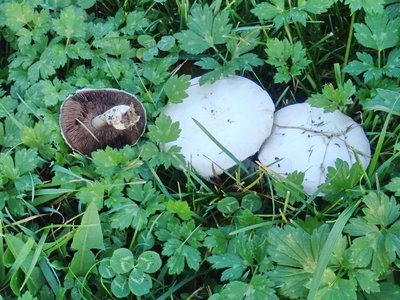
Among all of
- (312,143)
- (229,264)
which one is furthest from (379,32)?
(229,264)

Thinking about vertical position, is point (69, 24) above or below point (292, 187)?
above

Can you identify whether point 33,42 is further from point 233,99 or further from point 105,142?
point 233,99

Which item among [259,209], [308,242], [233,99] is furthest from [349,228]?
[233,99]

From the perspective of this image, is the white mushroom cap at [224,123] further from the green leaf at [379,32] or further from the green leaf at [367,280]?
the green leaf at [367,280]

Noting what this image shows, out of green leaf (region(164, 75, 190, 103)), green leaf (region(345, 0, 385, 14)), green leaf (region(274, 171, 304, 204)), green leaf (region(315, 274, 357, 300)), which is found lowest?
green leaf (region(315, 274, 357, 300))

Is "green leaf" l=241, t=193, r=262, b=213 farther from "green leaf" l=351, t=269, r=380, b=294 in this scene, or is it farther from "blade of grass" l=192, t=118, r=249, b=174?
"green leaf" l=351, t=269, r=380, b=294

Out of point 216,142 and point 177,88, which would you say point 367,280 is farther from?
point 177,88

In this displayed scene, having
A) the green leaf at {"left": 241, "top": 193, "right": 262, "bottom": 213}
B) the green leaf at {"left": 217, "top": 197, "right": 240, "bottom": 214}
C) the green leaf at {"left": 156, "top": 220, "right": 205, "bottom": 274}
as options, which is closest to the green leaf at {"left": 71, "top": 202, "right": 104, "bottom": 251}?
the green leaf at {"left": 156, "top": 220, "right": 205, "bottom": 274}
